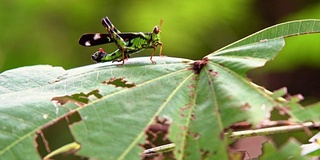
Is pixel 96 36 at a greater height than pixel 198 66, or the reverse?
pixel 96 36

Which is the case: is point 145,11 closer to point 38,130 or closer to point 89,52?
point 89,52

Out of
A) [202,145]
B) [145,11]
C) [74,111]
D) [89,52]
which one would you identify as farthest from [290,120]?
[89,52]

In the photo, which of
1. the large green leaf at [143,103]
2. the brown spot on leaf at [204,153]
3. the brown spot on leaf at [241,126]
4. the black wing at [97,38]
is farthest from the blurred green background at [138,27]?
the brown spot on leaf at [204,153]

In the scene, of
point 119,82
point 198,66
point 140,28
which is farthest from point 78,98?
point 140,28

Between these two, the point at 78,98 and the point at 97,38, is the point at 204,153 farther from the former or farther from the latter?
the point at 97,38

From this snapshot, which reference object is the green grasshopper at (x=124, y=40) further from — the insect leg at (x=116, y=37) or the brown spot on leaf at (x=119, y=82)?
the brown spot on leaf at (x=119, y=82)

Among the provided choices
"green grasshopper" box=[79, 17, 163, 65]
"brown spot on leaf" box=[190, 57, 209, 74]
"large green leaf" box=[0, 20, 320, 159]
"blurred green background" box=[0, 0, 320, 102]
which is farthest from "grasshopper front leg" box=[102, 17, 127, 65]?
"blurred green background" box=[0, 0, 320, 102]
